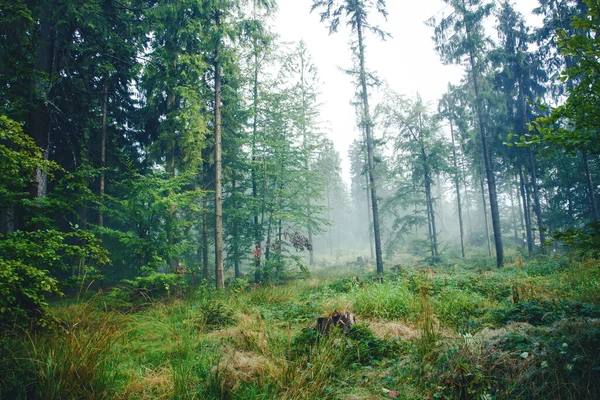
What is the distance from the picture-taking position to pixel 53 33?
6.54 meters

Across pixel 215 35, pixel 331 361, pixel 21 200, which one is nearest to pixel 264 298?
pixel 331 361

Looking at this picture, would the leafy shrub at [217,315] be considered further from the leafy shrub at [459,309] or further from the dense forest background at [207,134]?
the leafy shrub at [459,309]

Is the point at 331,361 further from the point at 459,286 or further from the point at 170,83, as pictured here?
the point at 170,83

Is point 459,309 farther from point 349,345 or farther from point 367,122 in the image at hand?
point 367,122

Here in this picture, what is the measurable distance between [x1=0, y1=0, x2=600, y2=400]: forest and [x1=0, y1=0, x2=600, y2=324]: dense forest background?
3.2 inches

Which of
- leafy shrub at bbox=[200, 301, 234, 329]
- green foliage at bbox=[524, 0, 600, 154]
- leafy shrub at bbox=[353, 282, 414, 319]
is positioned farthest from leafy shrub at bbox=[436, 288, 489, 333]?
leafy shrub at bbox=[200, 301, 234, 329]

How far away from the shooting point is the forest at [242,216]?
2869 mm

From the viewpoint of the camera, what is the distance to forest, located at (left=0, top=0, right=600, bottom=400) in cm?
287

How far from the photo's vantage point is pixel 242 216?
13.6 m

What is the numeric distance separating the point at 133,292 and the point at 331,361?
6.97 metres

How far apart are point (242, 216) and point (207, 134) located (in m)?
4.60

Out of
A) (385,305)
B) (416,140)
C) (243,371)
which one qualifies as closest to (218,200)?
(385,305)

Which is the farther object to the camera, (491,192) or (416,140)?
(416,140)

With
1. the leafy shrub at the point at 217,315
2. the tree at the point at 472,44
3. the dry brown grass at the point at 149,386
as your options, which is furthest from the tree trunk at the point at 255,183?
the tree at the point at 472,44
